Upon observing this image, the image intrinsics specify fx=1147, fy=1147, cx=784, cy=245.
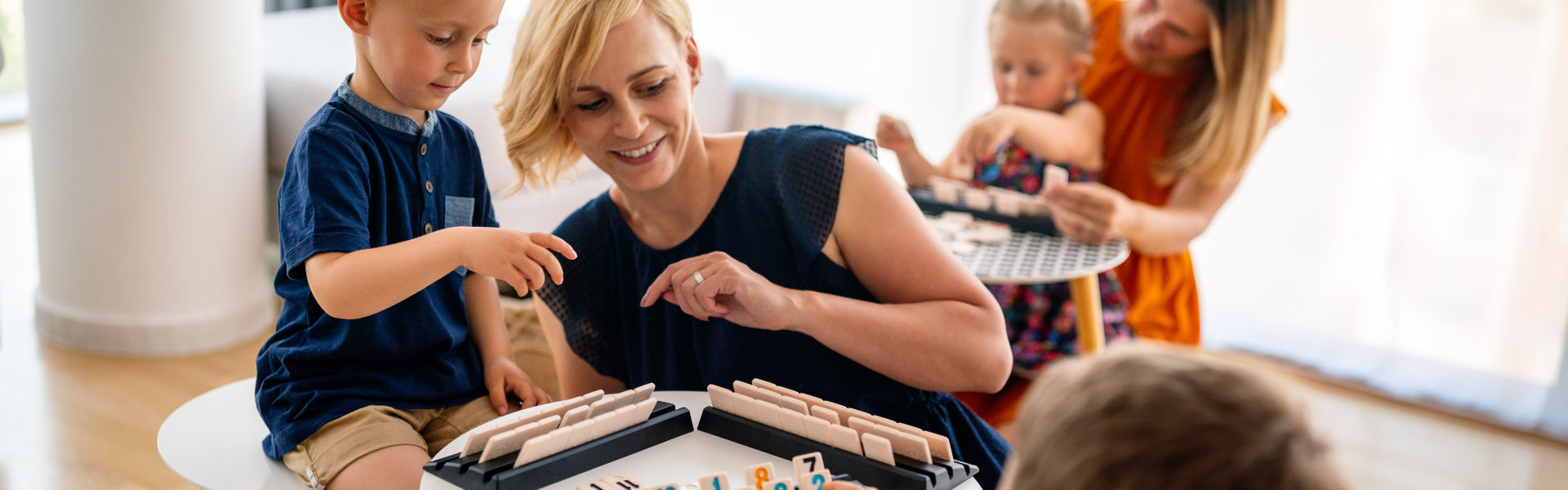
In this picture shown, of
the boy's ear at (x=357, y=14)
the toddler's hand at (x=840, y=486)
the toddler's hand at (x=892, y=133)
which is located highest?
the boy's ear at (x=357, y=14)

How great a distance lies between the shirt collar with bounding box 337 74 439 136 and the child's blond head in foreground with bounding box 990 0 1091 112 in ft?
3.79

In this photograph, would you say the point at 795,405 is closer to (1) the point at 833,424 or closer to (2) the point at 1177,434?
(1) the point at 833,424

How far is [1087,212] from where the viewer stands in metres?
1.84

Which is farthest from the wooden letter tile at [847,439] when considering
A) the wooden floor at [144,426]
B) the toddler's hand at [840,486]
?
the wooden floor at [144,426]

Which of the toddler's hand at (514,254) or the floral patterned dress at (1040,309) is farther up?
the toddler's hand at (514,254)

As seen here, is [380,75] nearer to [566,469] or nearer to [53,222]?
[566,469]

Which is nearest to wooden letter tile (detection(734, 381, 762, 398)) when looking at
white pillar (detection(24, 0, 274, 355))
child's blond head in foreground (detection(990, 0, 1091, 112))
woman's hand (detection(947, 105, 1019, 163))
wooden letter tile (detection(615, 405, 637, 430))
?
wooden letter tile (detection(615, 405, 637, 430))

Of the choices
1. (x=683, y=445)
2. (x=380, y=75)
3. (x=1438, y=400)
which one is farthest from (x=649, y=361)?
(x=1438, y=400)

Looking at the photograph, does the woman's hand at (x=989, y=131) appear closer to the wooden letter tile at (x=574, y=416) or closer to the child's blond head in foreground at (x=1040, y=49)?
the child's blond head in foreground at (x=1040, y=49)

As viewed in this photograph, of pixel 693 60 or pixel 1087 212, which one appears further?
pixel 1087 212

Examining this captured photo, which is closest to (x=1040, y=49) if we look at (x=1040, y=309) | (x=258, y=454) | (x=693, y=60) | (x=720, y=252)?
(x=1040, y=309)

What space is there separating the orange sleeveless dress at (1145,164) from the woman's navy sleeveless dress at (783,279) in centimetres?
85

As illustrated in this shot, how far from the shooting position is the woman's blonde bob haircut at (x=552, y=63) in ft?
3.84

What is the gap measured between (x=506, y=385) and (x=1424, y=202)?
2.34 m
